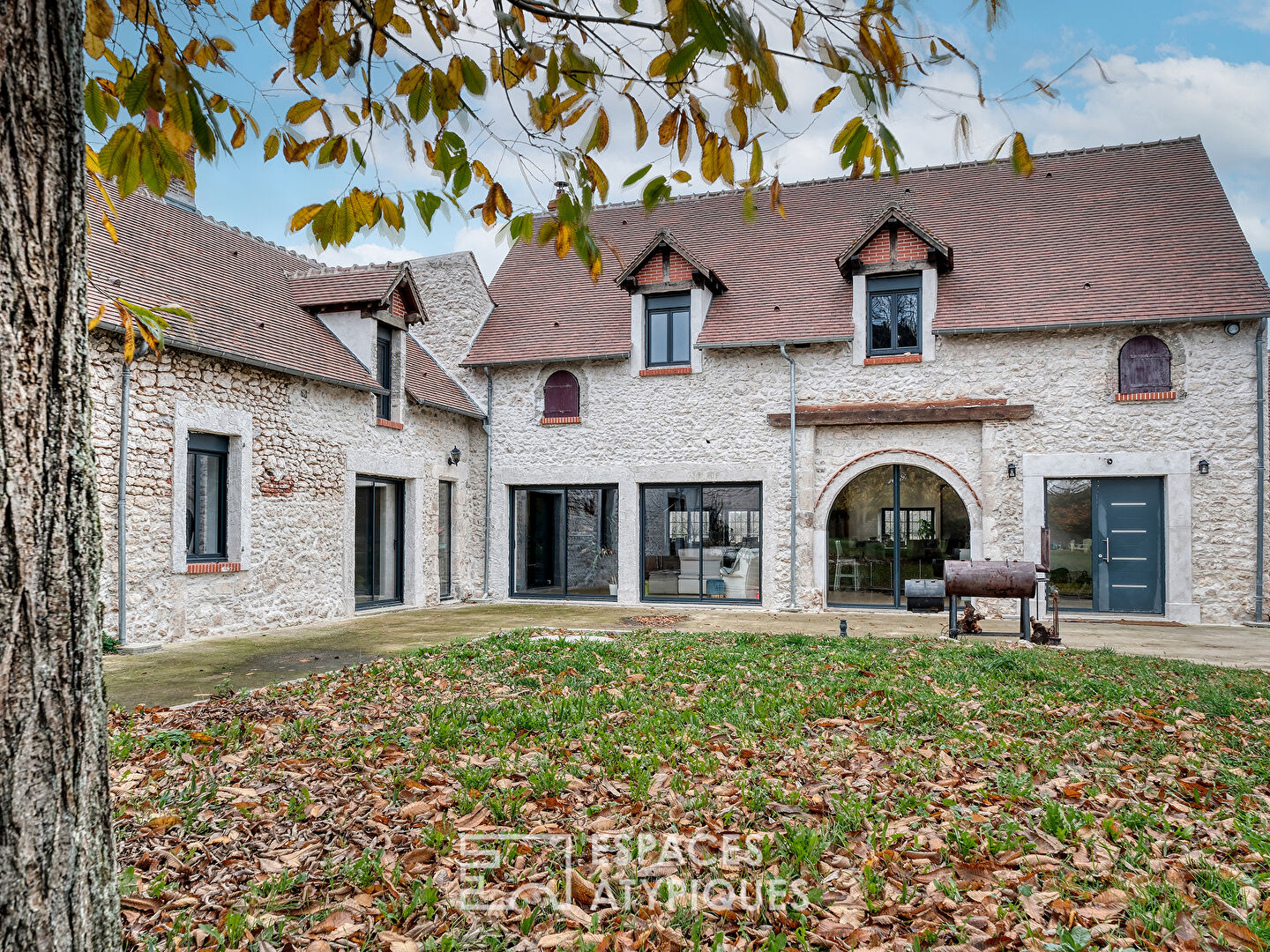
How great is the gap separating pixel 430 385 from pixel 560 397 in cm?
240

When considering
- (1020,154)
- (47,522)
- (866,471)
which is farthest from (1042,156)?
(47,522)

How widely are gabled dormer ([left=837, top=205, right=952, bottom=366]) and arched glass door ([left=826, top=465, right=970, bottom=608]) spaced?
2.02 meters

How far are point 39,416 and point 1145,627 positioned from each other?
1335cm

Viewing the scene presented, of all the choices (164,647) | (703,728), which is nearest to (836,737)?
(703,728)

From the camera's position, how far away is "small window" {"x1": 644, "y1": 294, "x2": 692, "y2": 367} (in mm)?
14625

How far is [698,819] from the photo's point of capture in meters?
3.36

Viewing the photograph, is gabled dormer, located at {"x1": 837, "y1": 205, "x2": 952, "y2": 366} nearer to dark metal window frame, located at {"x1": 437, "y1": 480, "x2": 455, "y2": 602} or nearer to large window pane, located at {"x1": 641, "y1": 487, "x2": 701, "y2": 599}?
large window pane, located at {"x1": 641, "y1": 487, "x2": 701, "y2": 599}

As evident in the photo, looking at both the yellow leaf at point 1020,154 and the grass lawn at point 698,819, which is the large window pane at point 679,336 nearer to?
the grass lawn at point 698,819

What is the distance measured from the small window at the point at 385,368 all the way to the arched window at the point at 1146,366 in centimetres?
1177

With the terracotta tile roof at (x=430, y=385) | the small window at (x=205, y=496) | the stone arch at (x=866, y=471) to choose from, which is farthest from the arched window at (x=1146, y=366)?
the small window at (x=205, y=496)

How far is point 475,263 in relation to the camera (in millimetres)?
16359

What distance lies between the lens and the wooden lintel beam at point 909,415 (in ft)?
41.8

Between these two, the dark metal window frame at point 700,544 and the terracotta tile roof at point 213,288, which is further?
the dark metal window frame at point 700,544

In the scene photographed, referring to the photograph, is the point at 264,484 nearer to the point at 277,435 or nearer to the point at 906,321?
the point at 277,435
